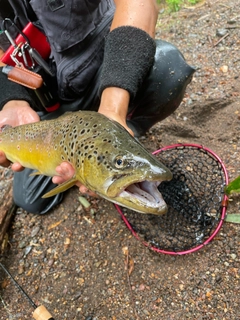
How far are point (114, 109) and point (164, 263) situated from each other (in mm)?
1141

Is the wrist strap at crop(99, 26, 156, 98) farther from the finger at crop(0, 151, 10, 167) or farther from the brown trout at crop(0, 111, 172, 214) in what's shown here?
the finger at crop(0, 151, 10, 167)

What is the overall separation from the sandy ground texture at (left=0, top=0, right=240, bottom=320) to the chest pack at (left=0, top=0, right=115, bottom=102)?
987 millimetres

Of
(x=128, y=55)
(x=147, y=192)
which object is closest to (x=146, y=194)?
(x=147, y=192)

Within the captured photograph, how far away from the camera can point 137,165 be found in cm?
158

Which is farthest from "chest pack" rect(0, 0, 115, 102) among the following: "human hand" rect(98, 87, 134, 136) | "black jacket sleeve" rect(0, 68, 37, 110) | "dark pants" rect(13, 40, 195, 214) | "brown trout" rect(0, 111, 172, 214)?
"brown trout" rect(0, 111, 172, 214)

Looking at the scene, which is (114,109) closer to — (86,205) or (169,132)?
(86,205)

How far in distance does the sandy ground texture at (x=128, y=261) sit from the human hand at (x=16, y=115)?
723 mm

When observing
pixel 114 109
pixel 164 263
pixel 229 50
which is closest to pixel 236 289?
pixel 164 263

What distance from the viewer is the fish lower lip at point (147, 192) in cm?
156

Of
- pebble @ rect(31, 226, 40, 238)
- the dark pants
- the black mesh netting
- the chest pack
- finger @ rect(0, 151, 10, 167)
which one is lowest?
pebble @ rect(31, 226, 40, 238)

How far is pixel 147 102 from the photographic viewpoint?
3002 millimetres

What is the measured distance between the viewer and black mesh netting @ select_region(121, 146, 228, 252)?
230cm

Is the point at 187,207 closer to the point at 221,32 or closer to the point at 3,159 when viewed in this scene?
the point at 3,159

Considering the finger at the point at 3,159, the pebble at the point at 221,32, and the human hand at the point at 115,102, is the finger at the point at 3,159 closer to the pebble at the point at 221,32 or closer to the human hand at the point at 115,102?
the human hand at the point at 115,102
